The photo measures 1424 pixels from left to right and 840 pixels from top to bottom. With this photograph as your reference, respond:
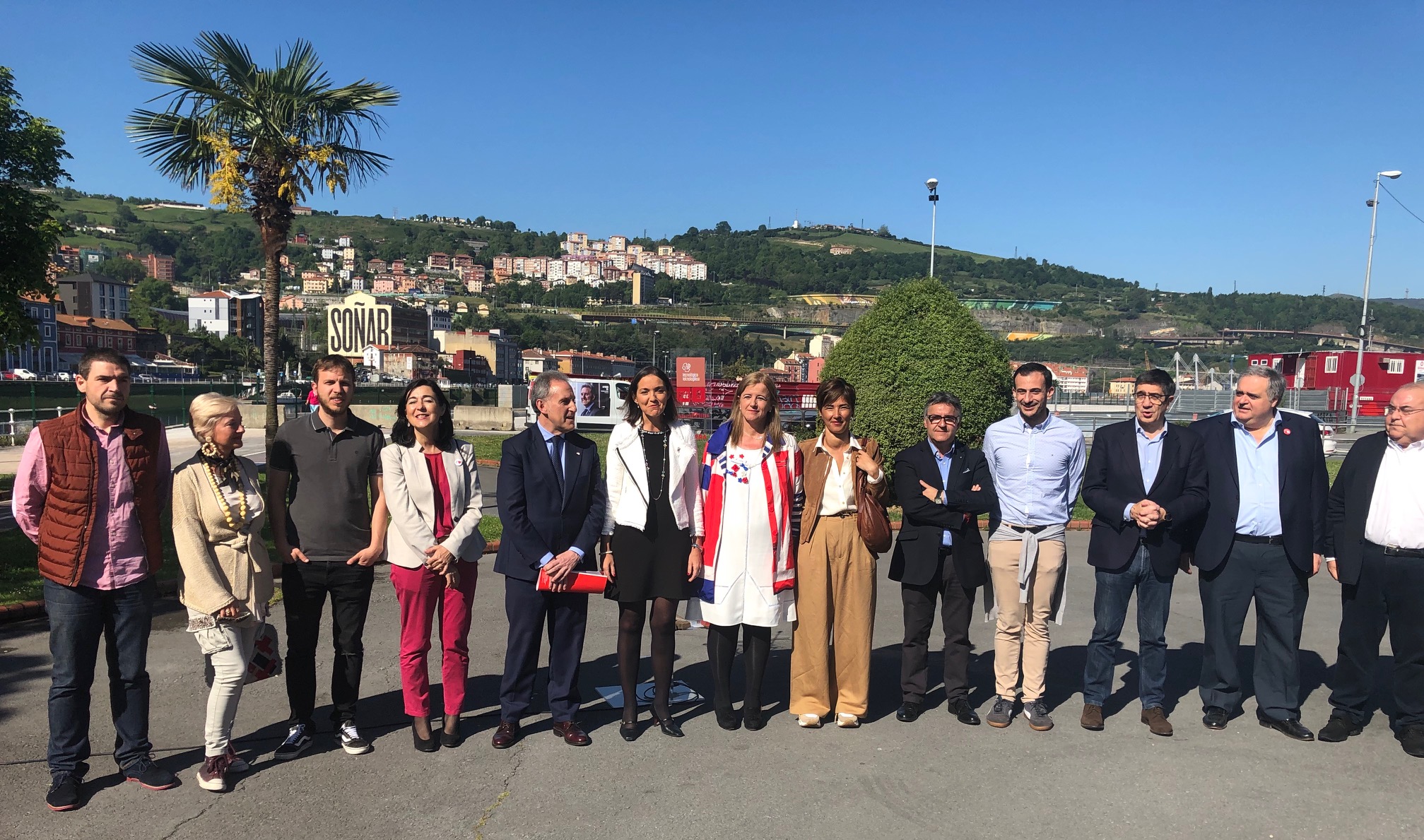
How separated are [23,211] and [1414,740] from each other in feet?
55.2

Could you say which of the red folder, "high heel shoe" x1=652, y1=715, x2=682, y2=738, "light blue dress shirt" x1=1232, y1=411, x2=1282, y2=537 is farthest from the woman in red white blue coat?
"light blue dress shirt" x1=1232, y1=411, x2=1282, y2=537

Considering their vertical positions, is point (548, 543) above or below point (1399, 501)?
below

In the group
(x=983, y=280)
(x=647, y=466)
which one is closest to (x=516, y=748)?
(x=647, y=466)

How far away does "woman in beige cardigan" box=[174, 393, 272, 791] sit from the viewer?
12.0ft

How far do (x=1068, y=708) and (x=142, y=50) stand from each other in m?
10.6

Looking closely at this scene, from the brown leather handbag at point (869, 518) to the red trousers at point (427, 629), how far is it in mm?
1963

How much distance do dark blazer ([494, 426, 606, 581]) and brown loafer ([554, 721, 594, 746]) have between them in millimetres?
745

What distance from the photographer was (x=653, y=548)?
433 cm

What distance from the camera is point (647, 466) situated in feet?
14.1

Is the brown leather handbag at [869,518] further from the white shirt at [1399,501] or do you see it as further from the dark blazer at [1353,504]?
the white shirt at [1399,501]

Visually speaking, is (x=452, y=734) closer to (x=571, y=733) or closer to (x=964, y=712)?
(x=571, y=733)

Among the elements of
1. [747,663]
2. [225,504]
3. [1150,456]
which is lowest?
[747,663]

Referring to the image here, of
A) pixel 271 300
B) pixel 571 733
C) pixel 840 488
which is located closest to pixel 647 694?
pixel 571 733

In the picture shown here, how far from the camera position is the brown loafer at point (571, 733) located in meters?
4.21
